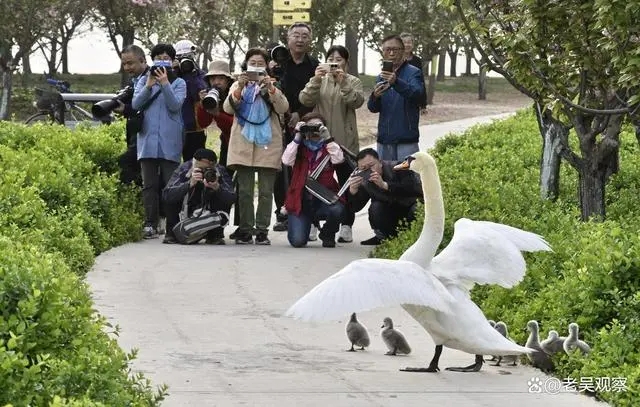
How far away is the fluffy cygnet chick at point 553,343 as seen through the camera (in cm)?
819

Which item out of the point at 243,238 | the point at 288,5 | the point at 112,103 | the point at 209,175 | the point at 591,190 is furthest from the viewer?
the point at 288,5

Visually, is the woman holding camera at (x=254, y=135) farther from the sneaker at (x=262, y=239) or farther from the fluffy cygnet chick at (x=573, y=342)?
the fluffy cygnet chick at (x=573, y=342)

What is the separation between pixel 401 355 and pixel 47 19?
3393 cm

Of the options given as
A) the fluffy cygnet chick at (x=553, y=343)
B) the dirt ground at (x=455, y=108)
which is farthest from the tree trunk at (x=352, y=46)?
the fluffy cygnet chick at (x=553, y=343)

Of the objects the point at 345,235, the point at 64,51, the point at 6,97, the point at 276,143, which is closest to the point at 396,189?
the point at 345,235

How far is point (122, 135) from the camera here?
53.4ft

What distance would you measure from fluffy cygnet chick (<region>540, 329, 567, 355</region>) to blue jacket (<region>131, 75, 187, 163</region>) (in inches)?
249

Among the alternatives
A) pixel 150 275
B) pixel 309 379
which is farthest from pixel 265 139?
pixel 309 379

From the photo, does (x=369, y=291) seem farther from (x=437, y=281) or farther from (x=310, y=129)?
(x=310, y=129)

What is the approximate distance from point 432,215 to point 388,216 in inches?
189

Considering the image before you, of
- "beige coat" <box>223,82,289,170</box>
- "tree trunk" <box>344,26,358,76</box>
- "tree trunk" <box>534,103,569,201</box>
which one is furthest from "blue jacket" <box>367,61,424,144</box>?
"tree trunk" <box>344,26,358,76</box>

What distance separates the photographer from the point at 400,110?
45.7 ft

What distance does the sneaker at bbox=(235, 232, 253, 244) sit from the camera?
1366 centimetres

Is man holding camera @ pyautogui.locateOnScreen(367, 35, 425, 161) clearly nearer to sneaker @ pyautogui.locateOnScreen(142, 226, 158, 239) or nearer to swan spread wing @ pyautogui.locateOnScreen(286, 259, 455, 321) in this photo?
sneaker @ pyautogui.locateOnScreen(142, 226, 158, 239)
